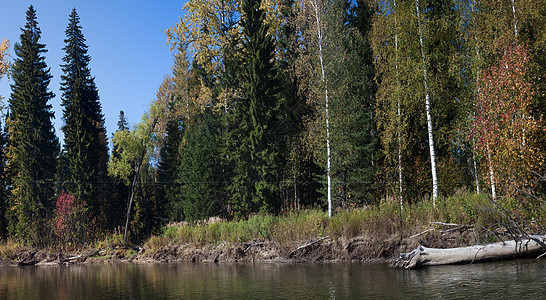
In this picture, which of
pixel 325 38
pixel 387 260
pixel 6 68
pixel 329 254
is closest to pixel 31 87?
pixel 6 68

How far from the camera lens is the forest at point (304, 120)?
22.8 meters

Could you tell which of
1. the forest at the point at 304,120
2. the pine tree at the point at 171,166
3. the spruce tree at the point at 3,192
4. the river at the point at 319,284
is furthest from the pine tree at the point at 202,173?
the spruce tree at the point at 3,192

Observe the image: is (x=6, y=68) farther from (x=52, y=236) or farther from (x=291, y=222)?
(x=291, y=222)

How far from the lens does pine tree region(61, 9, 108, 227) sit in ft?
139

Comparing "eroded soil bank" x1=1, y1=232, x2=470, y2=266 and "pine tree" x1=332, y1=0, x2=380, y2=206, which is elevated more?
"pine tree" x1=332, y1=0, x2=380, y2=206

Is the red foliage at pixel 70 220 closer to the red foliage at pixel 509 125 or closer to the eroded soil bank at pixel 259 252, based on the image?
the eroded soil bank at pixel 259 252

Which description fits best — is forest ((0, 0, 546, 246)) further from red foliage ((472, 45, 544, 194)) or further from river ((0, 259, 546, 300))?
river ((0, 259, 546, 300))

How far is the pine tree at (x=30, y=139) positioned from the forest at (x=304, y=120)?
0.50 feet

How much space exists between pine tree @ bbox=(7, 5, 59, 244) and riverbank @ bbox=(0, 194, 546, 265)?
14916 millimetres

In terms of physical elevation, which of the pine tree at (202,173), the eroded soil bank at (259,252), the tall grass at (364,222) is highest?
the pine tree at (202,173)

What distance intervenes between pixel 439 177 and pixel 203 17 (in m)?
24.9

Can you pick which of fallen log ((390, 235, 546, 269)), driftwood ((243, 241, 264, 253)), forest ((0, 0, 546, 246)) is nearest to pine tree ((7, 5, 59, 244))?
forest ((0, 0, 546, 246))

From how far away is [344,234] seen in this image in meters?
22.5

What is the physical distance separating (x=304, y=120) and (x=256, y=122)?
228 inches
